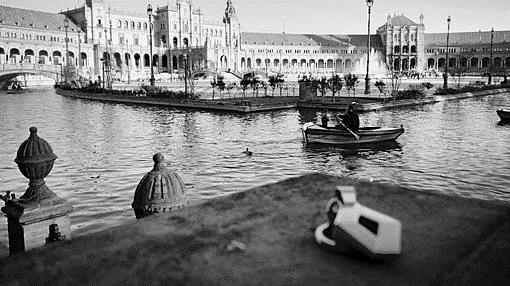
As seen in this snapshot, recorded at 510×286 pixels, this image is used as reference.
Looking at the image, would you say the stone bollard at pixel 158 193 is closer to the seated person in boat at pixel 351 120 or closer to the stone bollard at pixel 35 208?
the stone bollard at pixel 35 208

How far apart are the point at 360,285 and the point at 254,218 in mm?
1609

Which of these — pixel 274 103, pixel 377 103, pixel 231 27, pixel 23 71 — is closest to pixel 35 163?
pixel 274 103

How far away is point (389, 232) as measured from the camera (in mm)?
3488

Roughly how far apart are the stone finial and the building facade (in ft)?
304

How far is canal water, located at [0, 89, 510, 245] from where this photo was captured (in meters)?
13.4

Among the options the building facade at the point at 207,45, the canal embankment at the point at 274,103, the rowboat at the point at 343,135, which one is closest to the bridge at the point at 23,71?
the building facade at the point at 207,45

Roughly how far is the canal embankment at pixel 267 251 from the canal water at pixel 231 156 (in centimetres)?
641

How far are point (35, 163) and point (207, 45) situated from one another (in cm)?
11523

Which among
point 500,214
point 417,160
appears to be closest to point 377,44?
point 417,160

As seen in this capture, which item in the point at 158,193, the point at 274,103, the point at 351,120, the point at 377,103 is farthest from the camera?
the point at 274,103

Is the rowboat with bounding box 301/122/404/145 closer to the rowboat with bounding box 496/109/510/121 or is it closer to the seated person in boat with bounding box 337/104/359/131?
the seated person in boat with bounding box 337/104/359/131

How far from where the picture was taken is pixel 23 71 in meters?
77.2

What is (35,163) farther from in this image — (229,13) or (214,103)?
(229,13)

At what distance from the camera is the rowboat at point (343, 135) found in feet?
65.9
